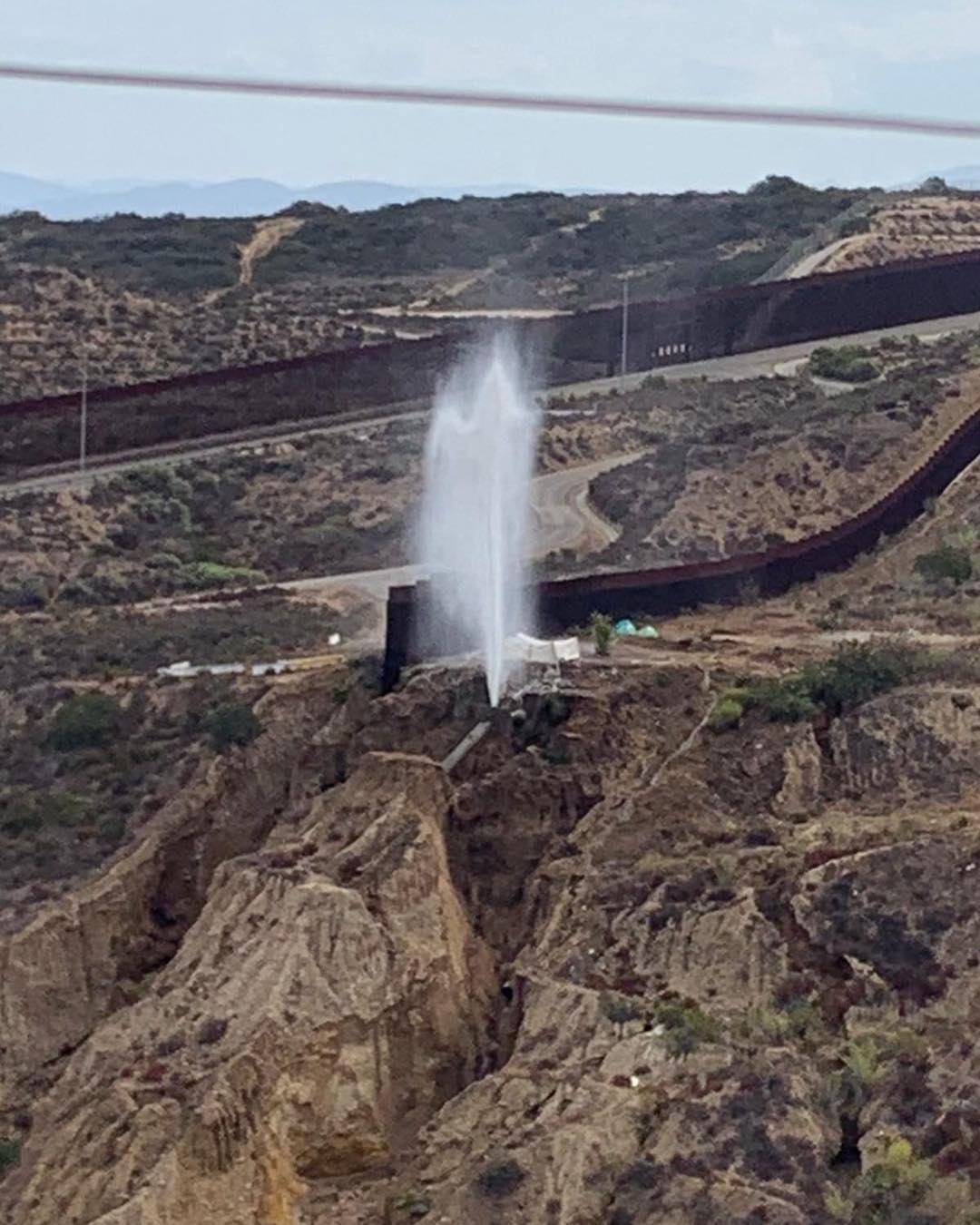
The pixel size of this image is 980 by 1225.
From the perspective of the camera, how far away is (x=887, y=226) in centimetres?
8088

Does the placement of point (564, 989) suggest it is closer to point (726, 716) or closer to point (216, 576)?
Answer: point (726, 716)

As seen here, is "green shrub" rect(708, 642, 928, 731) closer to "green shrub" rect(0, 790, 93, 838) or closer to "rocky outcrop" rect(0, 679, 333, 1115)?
"rocky outcrop" rect(0, 679, 333, 1115)

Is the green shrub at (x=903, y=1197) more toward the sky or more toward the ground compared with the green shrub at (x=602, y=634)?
more toward the ground

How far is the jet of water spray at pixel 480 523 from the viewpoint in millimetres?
38031

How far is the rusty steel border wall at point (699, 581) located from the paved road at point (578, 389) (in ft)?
53.7

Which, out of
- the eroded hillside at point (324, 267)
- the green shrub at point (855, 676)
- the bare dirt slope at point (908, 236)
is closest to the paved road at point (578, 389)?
the bare dirt slope at point (908, 236)

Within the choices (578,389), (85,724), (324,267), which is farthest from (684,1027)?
(324,267)

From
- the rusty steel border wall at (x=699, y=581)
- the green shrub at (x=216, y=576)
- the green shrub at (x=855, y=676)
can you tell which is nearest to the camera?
the green shrub at (x=855, y=676)

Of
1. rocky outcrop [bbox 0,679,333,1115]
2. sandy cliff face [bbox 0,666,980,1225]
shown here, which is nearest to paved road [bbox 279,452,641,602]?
rocky outcrop [bbox 0,679,333,1115]

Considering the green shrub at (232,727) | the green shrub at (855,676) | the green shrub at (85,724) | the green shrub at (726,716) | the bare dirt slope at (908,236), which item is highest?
the bare dirt slope at (908,236)

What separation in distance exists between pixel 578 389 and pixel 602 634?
3138 centimetres

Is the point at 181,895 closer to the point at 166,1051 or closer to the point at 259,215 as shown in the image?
the point at 166,1051

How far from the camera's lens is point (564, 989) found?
3216 cm

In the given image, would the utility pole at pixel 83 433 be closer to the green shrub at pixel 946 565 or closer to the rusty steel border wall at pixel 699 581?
the rusty steel border wall at pixel 699 581
